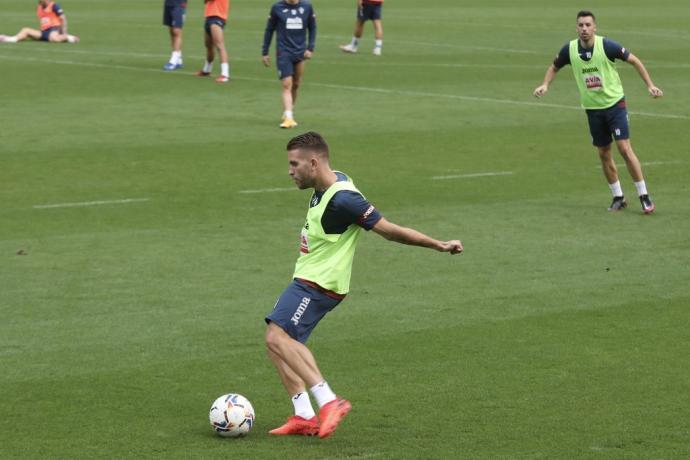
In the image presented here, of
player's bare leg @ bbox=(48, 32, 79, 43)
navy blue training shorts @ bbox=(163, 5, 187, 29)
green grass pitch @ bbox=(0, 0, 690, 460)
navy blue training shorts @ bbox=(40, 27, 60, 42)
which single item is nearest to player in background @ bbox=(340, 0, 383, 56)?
green grass pitch @ bbox=(0, 0, 690, 460)

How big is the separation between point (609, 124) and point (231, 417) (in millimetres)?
9090

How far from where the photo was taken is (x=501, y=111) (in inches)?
949

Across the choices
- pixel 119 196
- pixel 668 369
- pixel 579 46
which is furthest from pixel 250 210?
pixel 668 369

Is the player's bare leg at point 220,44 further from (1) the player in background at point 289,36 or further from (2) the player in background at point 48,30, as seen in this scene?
(2) the player in background at point 48,30

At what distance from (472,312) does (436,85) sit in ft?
53.6

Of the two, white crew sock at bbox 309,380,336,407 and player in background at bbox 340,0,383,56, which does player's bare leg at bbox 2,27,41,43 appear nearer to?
player in background at bbox 340,0,383,56

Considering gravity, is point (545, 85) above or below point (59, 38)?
above

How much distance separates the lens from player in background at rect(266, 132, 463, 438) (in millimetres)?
8367

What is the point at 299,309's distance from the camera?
27.9ft

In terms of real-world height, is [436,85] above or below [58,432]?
below

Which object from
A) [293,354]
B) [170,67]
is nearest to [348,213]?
[293,354]

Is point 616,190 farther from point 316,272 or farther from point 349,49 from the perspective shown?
point 349,49

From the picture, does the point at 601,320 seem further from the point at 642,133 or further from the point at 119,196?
the point at 642,133

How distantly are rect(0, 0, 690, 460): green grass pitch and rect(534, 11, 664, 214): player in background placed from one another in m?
0.46
